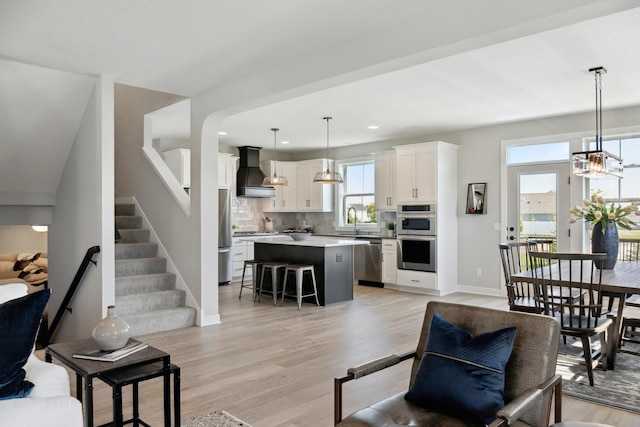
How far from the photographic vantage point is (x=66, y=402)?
1905mm

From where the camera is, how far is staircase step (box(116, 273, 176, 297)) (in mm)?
5223

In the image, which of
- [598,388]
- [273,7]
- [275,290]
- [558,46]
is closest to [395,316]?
[275,290]

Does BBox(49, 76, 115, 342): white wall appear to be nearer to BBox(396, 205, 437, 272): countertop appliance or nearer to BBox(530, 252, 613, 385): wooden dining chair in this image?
BBox(530, 252, 613, 385): wooden dining chair

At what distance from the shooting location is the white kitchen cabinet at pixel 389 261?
7871 millimetres

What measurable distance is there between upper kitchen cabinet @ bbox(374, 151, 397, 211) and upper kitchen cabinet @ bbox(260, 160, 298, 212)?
2.08 metres

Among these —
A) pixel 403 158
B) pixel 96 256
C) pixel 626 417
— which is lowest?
pixel 626 417

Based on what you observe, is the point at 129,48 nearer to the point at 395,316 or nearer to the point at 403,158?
the point at 395,316

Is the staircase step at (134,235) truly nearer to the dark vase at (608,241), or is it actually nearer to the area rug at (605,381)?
the area rug at (605,381)

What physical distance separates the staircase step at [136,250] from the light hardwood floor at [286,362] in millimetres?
1208

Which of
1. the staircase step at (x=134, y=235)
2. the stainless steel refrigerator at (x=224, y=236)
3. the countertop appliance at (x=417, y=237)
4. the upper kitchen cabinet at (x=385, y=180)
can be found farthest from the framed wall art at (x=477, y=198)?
the staircase step at (x=134, y=235)

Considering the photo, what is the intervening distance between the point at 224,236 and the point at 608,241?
580 cm

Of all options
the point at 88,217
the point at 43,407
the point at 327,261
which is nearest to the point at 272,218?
the point at 327,261

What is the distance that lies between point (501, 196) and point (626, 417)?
4600 mm

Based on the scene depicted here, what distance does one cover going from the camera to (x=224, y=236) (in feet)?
26.5
